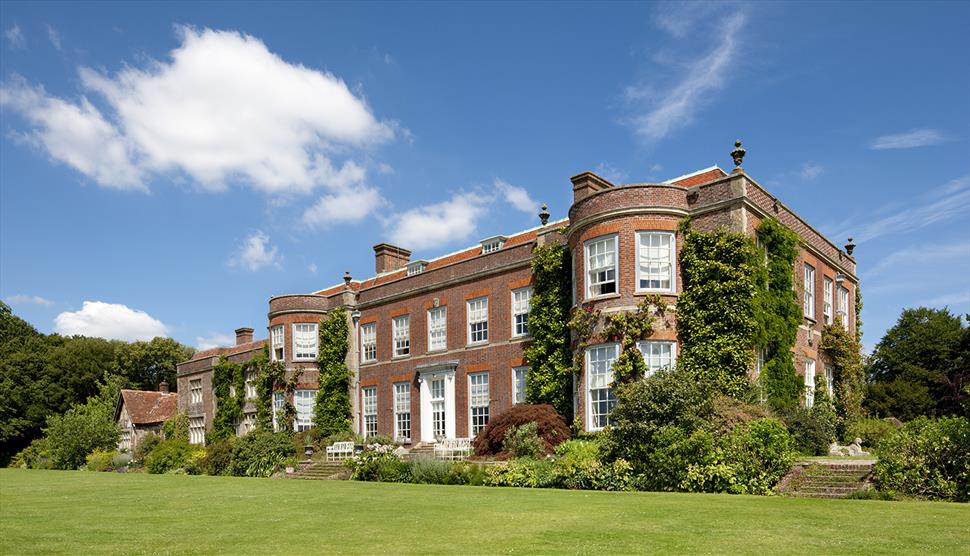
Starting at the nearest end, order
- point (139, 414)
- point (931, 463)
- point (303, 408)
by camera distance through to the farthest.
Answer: point (931, 463), point (303, 408), point (139, 414)

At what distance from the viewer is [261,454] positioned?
30281 millimetres

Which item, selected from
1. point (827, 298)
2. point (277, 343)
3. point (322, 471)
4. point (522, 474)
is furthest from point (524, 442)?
point (277, 343)

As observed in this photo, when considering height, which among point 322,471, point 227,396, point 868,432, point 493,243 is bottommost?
point 322,471

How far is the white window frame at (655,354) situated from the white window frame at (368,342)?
15.7 meters

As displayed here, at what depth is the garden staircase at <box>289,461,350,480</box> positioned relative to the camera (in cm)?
2612

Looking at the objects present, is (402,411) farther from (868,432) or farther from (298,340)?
(868,432)

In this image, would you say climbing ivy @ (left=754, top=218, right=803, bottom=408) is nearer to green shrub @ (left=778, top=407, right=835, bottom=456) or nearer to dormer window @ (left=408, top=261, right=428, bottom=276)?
green shrub @ (left=778, top=407, right=835, bottom=456)

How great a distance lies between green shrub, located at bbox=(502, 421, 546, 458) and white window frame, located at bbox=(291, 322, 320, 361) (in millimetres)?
15606

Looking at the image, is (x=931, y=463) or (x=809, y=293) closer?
(x=931, y=463)

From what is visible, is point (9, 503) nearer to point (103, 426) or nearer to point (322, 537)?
point (322, 537)

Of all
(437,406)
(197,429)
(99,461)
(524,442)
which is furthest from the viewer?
(197,429)

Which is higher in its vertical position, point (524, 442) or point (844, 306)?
point (844, 306)

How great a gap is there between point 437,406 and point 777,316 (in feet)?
47.2

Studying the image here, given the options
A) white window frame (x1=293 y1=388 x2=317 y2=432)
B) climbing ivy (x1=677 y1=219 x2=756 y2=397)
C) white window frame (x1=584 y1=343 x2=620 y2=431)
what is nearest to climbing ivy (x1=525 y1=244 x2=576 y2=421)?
white window frame (x1=584 y1=343 x2=620 y2=431)
